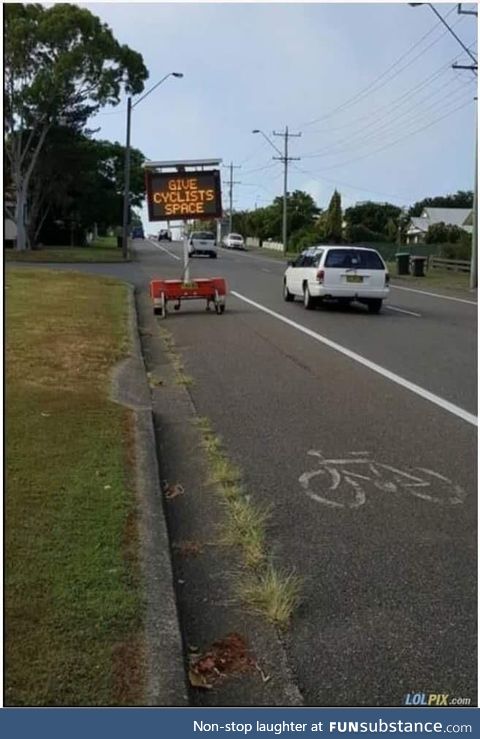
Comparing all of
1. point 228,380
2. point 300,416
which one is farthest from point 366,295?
point 300,416

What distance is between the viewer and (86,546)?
449cm

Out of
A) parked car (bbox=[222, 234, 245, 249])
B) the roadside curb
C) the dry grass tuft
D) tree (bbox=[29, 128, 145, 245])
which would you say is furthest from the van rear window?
parked car (bbox=[222, 234, 245, 249])

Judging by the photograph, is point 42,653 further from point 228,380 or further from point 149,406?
point 228,380

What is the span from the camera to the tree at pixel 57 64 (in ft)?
132

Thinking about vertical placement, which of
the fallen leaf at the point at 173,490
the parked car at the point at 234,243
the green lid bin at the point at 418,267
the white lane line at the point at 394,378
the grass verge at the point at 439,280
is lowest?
the fallen leaf at the point at 173,490

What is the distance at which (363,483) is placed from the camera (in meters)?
6.11

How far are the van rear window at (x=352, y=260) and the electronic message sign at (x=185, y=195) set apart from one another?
3.11 m

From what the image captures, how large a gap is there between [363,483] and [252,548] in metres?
1.53

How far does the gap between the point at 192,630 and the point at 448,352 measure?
10045 mm

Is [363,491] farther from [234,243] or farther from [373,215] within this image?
[373,215]

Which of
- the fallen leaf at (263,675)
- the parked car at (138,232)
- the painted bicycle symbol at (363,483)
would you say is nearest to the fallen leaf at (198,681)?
the fallen leaf at (263,675)

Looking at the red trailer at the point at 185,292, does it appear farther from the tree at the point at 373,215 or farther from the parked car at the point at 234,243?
the tree at the point at 373,215

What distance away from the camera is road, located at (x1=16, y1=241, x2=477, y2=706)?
3697mm

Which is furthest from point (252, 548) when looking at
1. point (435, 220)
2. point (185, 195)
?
point (435, 220)
